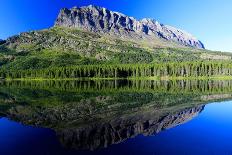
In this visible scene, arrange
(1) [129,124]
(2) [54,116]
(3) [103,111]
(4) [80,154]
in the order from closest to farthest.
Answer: (4) [80,154] → (1) [129,124] → (2) [54,116] → (3) [103,111]

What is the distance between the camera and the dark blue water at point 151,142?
1118 inches

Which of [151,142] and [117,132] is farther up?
[117,132]

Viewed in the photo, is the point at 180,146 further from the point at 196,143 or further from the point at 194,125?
the point at 194,125

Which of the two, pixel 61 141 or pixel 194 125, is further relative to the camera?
pixel 194 125

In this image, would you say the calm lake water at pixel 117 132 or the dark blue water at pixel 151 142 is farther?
the calm lake water at pixel 117 132

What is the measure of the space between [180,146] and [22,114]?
3285 centimetres

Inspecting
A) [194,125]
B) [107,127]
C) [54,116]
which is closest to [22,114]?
[54,116]

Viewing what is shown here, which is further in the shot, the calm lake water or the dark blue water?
the calm lake water

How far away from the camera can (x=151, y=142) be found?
3172 cm

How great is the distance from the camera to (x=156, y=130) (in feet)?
124

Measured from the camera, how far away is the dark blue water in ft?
93.2

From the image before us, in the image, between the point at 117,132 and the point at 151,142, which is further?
the point at 117,132

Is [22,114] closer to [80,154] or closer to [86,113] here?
[86,113]

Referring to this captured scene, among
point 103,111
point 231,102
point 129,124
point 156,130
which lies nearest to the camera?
point 156,130
